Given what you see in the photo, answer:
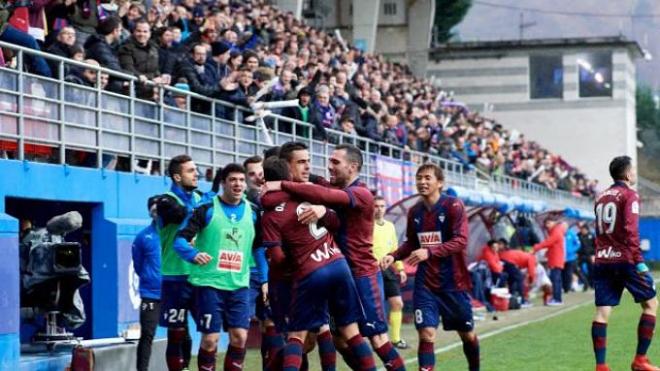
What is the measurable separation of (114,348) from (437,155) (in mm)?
23937

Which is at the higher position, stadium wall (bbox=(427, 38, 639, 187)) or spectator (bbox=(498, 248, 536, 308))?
stadium wall (bbox=(427, 38, 639, 187))

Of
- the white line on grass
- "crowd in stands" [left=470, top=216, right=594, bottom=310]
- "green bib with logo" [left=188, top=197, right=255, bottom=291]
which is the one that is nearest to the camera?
"green bib with logo" [left=188, top=197, right=255, bottom=291]

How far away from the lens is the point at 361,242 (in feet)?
43.7

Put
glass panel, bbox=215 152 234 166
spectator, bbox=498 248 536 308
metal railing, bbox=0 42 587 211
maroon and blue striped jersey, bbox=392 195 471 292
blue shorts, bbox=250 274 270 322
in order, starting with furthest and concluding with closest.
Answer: spectator, bbox=498 248 536 308
glass panel, bbox=215 152 234 166
metal railing, bbox=0 42 587 211
blue shorts, bbox=250 274 270 322
maroon and blue striped jersey, bbox=392 195 471 292

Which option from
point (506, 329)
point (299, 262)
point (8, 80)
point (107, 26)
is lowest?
point (506, 329)

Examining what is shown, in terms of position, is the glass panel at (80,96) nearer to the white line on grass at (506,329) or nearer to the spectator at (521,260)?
the white line on grass at (506,329)

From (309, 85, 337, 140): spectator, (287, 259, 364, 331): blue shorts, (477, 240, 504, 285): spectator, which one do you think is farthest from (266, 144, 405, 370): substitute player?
(477, 240, 504, 285): spectator

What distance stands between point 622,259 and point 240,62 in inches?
359

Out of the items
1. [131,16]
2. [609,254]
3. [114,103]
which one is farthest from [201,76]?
[609,254]

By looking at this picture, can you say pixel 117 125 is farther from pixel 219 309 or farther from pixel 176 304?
pixel 219 309

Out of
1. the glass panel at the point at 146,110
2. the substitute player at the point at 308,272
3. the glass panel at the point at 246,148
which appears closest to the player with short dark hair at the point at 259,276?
the substitute player at the point at 308,272

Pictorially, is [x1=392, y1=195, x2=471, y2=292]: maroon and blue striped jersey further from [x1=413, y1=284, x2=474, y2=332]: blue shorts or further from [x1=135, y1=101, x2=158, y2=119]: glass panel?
[x1=135, y1=101, x2=158, y2=119]: glass panel

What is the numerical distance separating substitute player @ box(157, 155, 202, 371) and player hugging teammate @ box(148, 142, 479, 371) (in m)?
0.01

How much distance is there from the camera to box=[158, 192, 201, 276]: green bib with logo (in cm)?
1467
